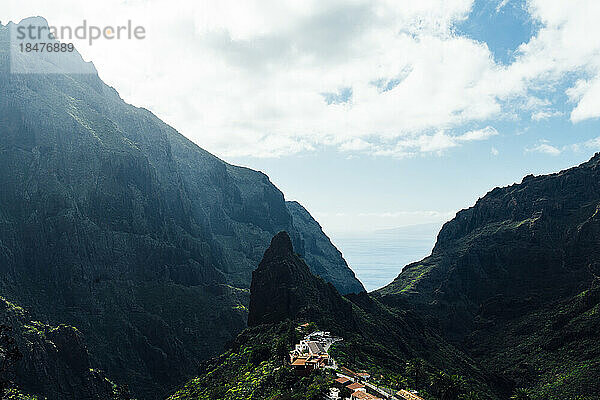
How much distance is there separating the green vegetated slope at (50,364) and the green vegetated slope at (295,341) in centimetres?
4325

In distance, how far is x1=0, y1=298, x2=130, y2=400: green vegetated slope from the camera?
149 meters

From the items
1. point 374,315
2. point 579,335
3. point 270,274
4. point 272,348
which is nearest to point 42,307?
point 270,274

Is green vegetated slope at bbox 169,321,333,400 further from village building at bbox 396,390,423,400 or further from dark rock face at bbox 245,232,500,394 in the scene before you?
village building at bbox 396,390,423,400

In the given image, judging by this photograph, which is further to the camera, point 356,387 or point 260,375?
point 260,375

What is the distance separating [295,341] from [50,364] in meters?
96.6

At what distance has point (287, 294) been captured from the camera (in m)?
165

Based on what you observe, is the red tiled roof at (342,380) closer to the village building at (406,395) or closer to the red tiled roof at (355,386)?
the red tiled roof at (355,386)

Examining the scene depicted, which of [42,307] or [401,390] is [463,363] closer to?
[401,390]

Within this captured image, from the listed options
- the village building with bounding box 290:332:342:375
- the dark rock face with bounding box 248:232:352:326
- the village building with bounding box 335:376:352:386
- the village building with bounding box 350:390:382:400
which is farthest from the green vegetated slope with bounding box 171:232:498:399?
the village building with bounding box 350:390:382:400

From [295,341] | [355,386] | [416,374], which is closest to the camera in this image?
[355,386]

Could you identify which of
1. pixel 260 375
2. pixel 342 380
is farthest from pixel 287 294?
pixel 342 380

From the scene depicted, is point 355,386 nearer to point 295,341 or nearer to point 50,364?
point 295,341

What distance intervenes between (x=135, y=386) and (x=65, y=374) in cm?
3518

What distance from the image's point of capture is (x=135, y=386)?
187 meters
